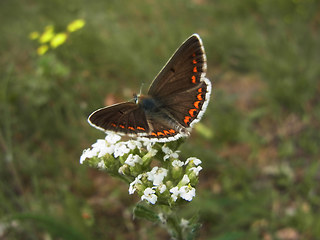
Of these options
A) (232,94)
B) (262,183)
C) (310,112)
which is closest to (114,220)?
(262,183)

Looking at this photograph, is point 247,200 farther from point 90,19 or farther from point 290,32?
point 90,19

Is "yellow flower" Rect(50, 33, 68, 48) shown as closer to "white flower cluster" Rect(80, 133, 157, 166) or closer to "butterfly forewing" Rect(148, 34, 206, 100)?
"butterfly forewing" Rect(148, 34, 206, 100)

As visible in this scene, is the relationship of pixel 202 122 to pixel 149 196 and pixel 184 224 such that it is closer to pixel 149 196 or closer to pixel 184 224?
pixel 184 224

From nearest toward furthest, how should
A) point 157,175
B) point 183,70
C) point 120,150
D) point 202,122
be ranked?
point 157,175, point 120,150, point 183,70, point 202,122

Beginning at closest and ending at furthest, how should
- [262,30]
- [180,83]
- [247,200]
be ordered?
[180,83]
[247,200]
[262,30]

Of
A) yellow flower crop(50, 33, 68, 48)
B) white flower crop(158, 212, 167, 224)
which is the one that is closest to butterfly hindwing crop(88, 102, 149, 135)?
white flower crop(158, 212, 167, 224)

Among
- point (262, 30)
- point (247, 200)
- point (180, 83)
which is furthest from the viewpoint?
point (262, 30)

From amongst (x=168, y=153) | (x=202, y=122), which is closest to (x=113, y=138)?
(x=168, y=153)
